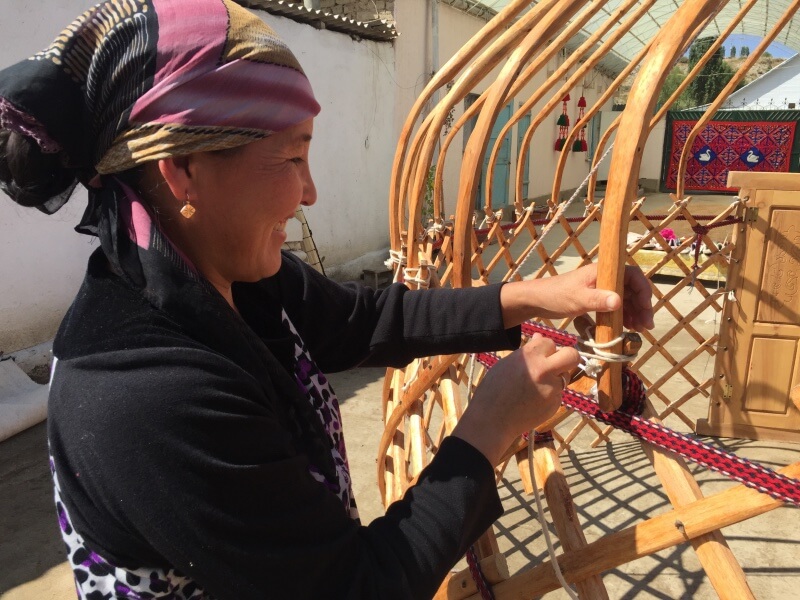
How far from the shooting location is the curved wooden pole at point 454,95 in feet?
3.67

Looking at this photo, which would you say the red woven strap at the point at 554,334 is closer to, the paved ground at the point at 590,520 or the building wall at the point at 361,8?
the paved ground at the point at 590,520

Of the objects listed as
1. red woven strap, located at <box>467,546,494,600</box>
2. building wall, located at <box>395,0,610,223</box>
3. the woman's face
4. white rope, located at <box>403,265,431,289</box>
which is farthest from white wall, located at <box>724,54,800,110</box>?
the woman's face

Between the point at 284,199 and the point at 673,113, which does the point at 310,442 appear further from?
the point at 673,113

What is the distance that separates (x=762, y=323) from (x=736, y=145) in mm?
8181

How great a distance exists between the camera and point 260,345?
2.02 ft

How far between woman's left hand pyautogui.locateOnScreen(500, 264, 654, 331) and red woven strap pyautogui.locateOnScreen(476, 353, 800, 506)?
0.32 feet

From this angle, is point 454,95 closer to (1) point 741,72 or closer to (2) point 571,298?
(2) point 571,298

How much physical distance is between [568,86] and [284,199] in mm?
1802

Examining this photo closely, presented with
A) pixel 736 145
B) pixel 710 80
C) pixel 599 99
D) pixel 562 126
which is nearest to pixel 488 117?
pixel 599 99

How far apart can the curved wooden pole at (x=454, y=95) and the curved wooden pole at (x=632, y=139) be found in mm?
441

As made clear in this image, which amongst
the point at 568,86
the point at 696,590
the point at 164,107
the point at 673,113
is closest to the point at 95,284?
the point at 164,107

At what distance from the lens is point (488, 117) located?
1.03 metres

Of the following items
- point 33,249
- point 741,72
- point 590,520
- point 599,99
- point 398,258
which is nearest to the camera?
point 398,258

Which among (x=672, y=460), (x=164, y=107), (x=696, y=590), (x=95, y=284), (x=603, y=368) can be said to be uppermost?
(x=164, y=107)
